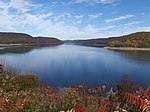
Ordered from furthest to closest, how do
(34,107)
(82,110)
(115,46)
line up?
(115,46) < (34,107) < (82,110)

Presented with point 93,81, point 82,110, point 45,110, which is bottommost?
point 93,81

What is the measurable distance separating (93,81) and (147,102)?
1132 inches

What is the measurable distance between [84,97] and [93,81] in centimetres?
2719

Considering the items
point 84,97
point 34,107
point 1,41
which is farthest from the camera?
point 1,41

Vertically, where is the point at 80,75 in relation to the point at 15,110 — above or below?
below

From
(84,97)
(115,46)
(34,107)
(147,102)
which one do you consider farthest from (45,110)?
(115,46)

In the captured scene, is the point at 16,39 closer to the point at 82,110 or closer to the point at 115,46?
the point at 115,46

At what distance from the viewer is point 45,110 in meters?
4.52

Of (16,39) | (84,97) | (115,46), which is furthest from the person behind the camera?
(16,39)

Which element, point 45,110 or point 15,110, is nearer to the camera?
point 15,110

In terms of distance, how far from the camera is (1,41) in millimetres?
177375

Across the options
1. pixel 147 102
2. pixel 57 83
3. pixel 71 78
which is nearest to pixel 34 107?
pixel 147 102

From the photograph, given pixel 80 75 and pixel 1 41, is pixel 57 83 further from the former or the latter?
pixel 1 41

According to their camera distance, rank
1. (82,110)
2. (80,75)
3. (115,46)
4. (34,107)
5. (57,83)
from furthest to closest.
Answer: (115,46)
(80,75)
(57,83)
(34,107)
(82,110)
